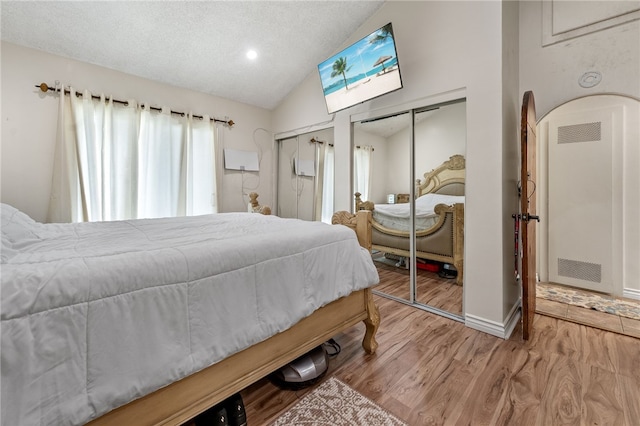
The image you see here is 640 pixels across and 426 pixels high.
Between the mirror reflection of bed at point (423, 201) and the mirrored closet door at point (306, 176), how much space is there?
0.65m

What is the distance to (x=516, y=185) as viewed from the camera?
8.02 ft

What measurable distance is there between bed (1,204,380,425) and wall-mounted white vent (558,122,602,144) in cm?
311

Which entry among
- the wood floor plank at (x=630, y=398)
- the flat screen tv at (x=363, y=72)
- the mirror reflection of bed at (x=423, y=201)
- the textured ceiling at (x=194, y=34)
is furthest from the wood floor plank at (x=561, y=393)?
the textured ceiling at (x=194, y=34)

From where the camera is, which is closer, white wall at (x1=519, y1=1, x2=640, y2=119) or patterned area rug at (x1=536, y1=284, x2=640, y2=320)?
white wall at (x1=519, y1=1, x2=640, y2=119)

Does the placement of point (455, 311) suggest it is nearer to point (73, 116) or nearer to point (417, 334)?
point (417, 334)

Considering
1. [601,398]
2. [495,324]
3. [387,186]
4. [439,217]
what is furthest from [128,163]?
[601,398]

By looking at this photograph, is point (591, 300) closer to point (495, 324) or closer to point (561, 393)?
point (495, 324)

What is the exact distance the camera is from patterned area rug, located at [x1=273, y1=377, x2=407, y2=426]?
1272mm

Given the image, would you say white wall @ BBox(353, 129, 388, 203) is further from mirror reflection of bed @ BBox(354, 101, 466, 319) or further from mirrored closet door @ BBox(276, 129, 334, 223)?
mirrored closet door @ BBox(276, 129, 334, 223)

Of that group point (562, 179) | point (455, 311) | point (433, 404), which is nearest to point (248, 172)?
point (455, 311)

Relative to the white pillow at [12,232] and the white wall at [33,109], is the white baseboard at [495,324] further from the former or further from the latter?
the white wall at [33,109]

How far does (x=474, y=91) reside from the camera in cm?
213

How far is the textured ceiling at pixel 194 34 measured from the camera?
89.7 inches

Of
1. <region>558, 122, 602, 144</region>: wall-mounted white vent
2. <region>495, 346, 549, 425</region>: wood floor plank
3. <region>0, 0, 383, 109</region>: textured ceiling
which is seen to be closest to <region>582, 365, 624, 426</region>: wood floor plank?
<region>495, 346, 549, 425</region>: wood floor plank
